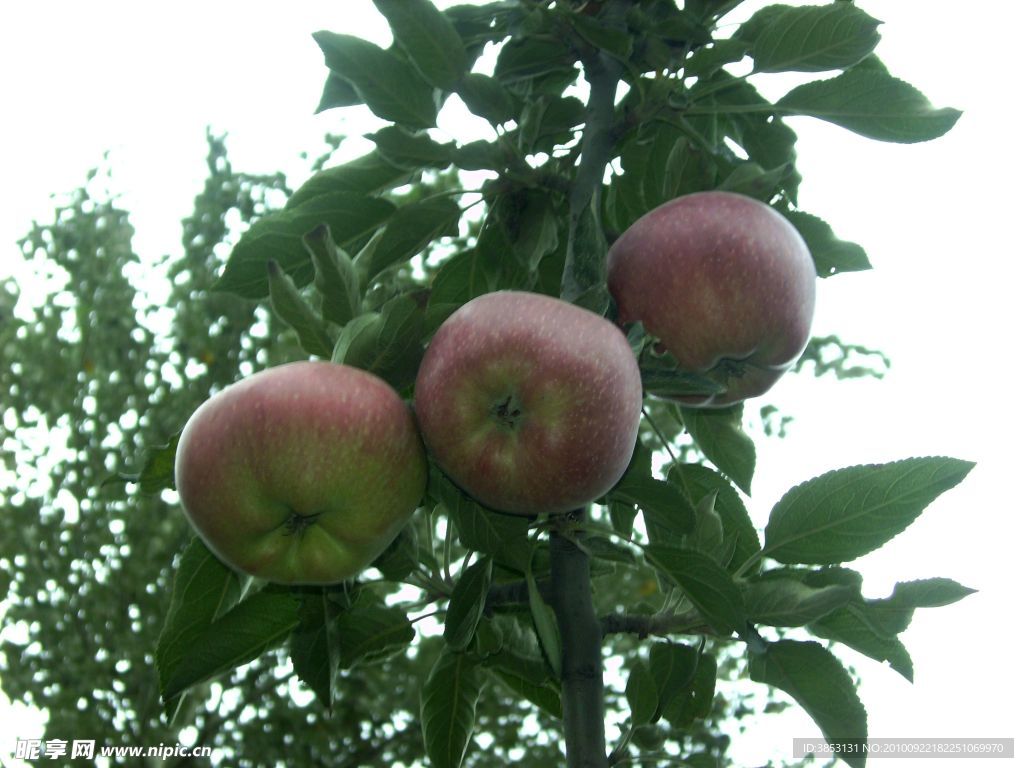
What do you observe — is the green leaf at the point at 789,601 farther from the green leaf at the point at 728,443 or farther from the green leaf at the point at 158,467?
the green leaf at the point at 158,467

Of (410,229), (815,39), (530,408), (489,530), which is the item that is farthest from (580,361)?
(815,39)

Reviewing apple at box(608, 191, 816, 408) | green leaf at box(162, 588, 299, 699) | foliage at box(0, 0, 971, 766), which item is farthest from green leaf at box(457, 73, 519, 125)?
green leaf at box(162, 588, 299, 699)

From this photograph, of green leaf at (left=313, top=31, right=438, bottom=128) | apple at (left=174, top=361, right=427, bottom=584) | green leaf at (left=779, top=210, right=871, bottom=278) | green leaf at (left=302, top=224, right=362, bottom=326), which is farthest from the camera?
green leaf at (left=779, top=210, right=871, bottom=278)

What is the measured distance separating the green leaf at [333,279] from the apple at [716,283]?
25cm

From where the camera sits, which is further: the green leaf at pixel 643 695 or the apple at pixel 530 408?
the green leaf at pixel 643 695

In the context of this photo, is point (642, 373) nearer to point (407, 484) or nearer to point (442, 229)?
point (407, 484)

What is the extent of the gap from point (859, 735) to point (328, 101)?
82 centimetres

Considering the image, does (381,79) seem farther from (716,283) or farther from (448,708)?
(448,708)

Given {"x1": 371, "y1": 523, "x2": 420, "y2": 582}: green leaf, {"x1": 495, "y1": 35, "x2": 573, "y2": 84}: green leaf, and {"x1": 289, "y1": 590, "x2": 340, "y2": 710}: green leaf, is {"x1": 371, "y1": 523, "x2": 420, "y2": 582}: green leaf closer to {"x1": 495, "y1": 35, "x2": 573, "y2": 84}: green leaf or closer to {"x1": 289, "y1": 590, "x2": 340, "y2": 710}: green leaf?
{"x1": 289, "y1": 590, "x2": 340, "y2": 710}: green leaf

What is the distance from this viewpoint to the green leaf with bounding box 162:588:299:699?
93 centimetres

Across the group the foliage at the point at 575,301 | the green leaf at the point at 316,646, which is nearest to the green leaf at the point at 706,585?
the foliage at the point at 575,301

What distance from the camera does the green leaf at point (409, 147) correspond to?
1.01 meters

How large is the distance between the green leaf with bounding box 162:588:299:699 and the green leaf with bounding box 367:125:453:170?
1.47ft

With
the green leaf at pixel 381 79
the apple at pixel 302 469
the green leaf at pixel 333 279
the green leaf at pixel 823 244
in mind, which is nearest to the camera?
the apple at pixel 302 469
